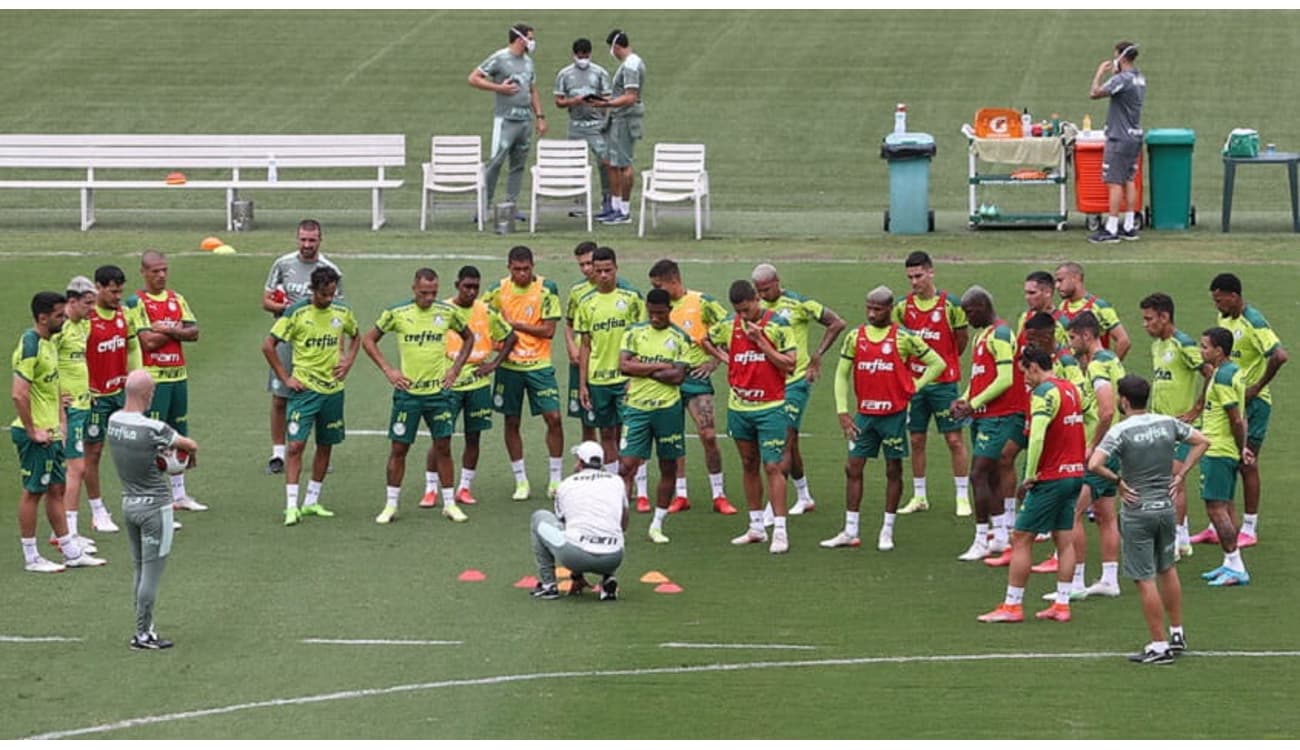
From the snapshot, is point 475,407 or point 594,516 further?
point 475,407

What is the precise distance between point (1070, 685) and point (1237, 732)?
143 centimetres

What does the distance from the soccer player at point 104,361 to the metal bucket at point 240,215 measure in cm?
1198

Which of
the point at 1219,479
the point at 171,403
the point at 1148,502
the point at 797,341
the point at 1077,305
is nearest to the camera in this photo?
the point at 1148,502

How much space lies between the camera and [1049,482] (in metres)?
17.5

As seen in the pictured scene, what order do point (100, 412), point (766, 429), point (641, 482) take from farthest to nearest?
point (641, 482) → point (100, 412) → point (766, 429)

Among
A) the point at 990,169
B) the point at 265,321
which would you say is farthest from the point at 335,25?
the point at 265,321

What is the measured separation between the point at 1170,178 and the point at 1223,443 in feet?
43.7

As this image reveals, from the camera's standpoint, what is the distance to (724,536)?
20484 millimetres

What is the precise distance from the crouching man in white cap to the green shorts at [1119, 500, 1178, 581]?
3.96 meters

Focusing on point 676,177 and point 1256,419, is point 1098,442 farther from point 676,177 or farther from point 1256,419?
point 676,177

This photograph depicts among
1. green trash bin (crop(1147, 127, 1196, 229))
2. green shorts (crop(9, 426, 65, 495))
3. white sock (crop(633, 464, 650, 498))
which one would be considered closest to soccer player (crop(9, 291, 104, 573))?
green shorts (crop(9, 426, 65, 495))

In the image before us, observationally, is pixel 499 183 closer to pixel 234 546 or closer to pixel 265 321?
pixel 265 321

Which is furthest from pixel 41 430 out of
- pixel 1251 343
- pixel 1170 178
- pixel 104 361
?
pixel 1170 178

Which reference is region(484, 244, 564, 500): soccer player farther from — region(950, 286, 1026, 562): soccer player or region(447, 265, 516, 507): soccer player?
region(950, 286, 1026, 562): soccer player
